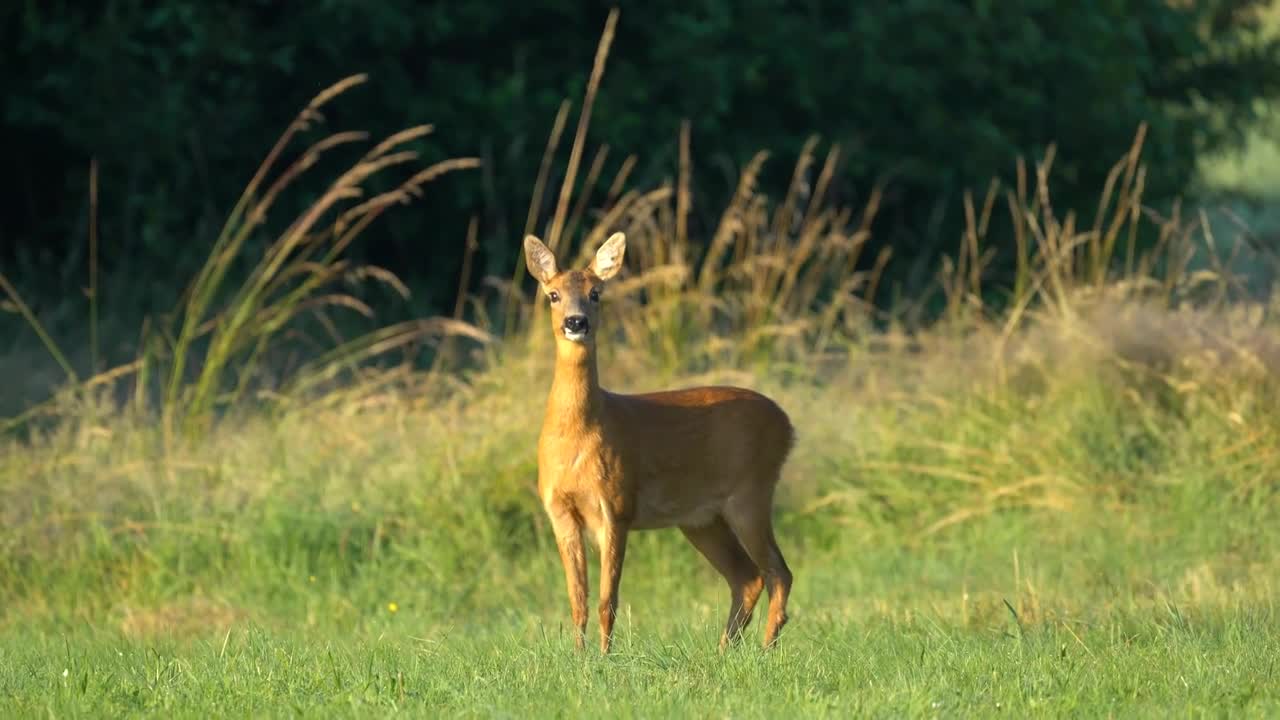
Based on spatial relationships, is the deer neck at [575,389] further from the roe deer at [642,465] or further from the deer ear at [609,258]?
the deer ear at [609,258]

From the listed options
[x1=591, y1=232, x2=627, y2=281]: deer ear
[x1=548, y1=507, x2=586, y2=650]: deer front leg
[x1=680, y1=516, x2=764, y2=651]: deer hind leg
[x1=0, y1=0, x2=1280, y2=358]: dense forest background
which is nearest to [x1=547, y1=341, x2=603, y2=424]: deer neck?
[x1=548, y1=507, x2=586, y2=650]: deer front leg

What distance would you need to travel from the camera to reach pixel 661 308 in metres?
11.5

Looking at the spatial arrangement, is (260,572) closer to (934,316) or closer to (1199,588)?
(1199,588)

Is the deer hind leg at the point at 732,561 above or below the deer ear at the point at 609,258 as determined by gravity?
below

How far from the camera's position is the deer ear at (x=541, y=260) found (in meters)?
7.39

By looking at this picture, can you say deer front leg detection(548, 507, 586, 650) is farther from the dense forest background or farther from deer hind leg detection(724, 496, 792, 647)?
the dense forest background

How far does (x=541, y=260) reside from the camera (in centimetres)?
740

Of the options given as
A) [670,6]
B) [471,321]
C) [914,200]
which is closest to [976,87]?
[914,200]

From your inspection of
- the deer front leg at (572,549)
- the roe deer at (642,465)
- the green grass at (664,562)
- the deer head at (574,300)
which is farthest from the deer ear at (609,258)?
the green grass at (664,562)

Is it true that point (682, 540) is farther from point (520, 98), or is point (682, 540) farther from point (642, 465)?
point (520, 98)

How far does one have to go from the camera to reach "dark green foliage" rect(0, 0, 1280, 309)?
14797mm

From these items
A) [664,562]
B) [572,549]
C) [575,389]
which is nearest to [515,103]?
[664,562]

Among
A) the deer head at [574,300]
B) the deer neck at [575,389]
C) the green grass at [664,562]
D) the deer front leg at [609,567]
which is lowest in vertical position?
the green grass at [664,562]

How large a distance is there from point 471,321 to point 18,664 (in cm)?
1048
